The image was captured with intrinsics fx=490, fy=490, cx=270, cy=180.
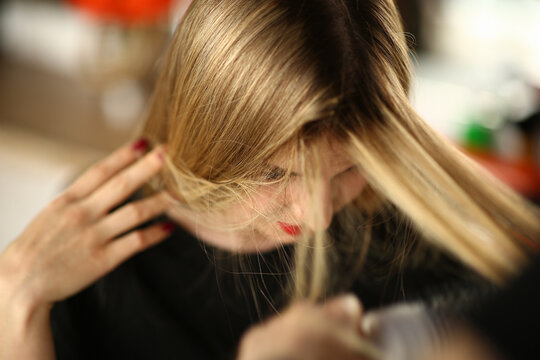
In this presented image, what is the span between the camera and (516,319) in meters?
0.26

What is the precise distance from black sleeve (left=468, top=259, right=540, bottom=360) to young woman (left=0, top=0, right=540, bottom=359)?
97 millimetres

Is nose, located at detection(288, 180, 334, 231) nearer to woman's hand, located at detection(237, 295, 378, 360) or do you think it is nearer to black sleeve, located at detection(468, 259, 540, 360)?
woman's hand, located at detection(237, 295, 378, 360)

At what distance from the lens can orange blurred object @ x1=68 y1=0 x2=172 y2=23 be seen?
157 cm

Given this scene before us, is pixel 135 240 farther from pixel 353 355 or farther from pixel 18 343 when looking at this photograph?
pixel 353 355

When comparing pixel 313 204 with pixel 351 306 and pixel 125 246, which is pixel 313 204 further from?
pixel 125 246

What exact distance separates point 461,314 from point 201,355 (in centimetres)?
43

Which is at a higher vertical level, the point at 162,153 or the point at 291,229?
the point at 162,153

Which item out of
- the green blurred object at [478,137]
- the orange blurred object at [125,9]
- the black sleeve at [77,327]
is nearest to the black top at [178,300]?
the black sleeve at [77,327]

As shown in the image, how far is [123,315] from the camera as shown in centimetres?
65

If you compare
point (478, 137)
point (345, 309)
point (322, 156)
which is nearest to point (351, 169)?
point (322, 156)

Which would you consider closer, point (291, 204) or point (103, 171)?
point (291, 204)

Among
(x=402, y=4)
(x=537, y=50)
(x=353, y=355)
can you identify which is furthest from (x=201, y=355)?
(x=537, y=50)

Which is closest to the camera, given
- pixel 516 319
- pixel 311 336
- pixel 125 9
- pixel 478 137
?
pixel 516 319

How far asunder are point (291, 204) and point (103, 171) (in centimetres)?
25
